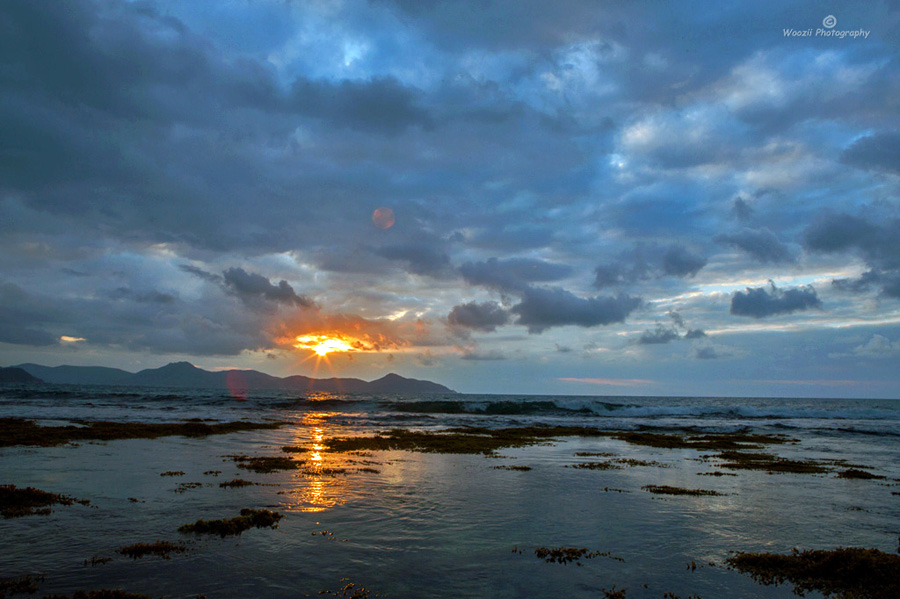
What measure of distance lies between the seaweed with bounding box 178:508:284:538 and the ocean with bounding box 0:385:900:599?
0.32m

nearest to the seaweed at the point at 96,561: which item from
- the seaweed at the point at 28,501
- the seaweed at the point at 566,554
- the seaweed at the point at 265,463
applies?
the seaweed at the point at 28,501

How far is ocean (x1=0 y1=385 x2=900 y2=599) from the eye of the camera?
9.94 m

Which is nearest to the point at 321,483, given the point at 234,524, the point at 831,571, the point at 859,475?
the point at 234,524

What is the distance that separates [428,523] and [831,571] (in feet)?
32.3

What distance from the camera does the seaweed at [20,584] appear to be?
880 cm

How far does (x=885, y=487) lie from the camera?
22797 millimetres

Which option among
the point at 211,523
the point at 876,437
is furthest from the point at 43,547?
A: the point at 876,437

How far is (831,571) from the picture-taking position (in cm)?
1100

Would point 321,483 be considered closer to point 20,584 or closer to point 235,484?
point 235,484

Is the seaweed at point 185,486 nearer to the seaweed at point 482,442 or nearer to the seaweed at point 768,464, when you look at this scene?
the seaweed at point 482,442

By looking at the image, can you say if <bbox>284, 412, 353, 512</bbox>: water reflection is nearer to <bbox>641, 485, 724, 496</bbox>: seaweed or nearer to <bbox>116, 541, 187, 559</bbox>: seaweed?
<bbox>116, 541, 187, 559</bbox>: seaweed

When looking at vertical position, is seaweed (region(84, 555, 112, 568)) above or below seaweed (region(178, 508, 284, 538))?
above

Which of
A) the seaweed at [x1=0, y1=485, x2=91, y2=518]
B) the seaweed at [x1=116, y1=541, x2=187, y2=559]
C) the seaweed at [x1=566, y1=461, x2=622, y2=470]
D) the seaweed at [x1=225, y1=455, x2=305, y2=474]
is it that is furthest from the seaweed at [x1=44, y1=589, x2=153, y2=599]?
the seaweed at [x1=566, y1=461, x2=622, y2=470]

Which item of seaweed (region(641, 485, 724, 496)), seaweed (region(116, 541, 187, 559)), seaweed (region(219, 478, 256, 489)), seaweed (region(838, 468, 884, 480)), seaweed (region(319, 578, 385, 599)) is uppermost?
seaweed (region(319, 578, 385, 599))
